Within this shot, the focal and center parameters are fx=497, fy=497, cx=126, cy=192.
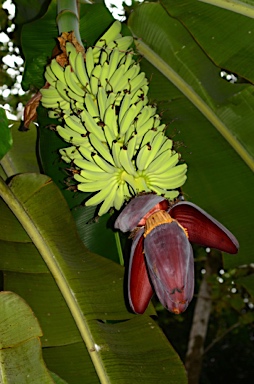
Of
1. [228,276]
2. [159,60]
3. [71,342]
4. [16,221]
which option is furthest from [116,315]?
[228,276]

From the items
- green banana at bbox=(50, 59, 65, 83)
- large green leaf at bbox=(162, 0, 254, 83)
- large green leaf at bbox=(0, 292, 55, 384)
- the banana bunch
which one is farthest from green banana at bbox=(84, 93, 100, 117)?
large green leaf at bbox=(162, 0, 254, 83)

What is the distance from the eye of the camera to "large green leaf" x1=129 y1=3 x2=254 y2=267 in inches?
52.2

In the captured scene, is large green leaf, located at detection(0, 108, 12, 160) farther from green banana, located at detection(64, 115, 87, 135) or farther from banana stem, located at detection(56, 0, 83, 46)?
banana stem, located at detection(56, 0, 83, 46)

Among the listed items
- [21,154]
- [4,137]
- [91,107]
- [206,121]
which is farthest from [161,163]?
[21,154]

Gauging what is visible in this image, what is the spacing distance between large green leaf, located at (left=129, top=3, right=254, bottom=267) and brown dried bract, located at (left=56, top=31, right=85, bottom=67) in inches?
14.1

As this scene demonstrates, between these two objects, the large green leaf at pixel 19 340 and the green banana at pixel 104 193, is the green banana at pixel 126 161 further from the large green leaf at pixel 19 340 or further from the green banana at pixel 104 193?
the large green leaf at pixel 19 340

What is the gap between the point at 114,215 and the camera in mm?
1097

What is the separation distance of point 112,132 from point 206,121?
53cm

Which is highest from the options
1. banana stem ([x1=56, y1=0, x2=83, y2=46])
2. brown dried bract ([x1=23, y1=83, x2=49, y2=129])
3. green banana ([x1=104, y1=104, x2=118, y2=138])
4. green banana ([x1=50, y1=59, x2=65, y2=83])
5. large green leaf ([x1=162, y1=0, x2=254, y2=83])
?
large green leaf ([x1=162, y1=0, x2=254, y2=83])

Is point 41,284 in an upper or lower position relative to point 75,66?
lower

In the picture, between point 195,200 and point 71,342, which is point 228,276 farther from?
point 71,342

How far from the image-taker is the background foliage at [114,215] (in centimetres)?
105

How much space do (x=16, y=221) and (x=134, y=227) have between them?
43 cm

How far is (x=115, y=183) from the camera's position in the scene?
2.92 feet
